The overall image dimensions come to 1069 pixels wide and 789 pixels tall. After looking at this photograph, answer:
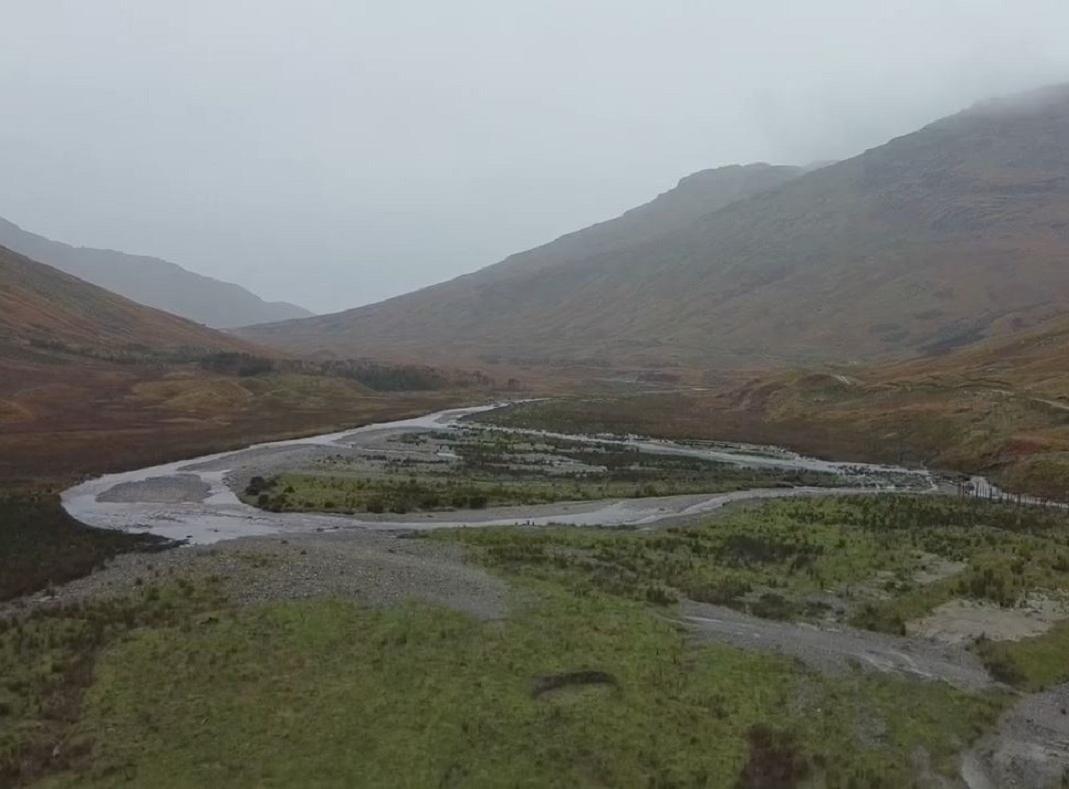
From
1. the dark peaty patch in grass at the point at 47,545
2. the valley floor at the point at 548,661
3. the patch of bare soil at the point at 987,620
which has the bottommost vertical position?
the patch of bare soil at the point at 987,620

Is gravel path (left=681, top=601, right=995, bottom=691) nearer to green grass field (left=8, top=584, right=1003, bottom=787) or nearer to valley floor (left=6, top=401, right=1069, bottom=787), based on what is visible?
valley floor (left=6, top=401, right=1069, bottom=787)

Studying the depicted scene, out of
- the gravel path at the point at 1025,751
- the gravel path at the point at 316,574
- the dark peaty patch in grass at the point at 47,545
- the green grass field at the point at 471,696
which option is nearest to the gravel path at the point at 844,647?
the green grass field at the point at 471,696

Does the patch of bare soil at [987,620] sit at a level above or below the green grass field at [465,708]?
below

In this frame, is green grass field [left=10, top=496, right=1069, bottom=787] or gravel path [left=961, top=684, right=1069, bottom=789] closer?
green grass field [left=10, top=496, right=1069, bottom=787]

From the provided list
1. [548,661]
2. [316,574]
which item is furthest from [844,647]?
[316,574]

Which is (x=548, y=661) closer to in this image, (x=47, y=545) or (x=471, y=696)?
(x=471, y=696)

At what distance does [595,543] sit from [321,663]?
2150cm

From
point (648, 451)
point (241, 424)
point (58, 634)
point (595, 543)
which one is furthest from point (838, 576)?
point (241, 424)

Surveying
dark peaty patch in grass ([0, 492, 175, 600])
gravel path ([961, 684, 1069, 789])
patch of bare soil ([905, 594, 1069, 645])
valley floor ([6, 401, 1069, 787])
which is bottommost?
patch of bare soil ([905, 594, 1069, 645])

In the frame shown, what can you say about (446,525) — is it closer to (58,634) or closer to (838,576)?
(838,576)

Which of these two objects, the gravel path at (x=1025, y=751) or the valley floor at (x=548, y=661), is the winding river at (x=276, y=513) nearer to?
the valley floor at (x=548, y=661)

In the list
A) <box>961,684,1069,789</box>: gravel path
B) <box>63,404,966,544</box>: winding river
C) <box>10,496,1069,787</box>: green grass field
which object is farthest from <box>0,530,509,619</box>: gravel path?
<box>961,684,1069,789</box>: gravel path

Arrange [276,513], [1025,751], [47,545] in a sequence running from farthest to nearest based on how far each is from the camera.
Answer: [276,513]
[47,545]
[1025,751]

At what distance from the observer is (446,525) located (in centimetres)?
5316
